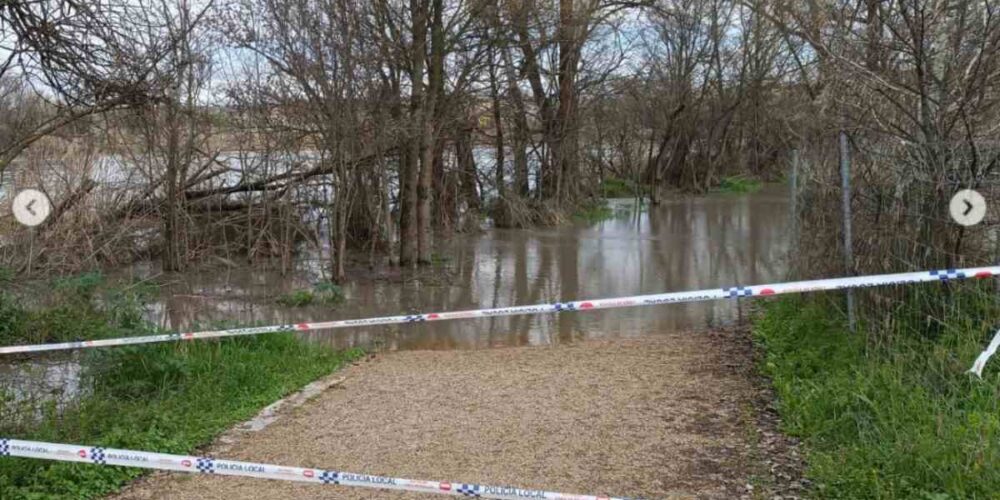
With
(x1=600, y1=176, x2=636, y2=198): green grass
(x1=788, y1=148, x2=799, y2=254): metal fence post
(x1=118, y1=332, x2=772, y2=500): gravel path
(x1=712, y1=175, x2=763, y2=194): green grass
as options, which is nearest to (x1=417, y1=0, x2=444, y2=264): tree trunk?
(x1=788, y1=148, x2=799, y2=254): metal fence post

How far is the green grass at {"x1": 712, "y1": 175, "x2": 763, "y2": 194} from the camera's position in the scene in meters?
37.9

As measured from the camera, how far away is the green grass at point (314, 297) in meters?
12.5

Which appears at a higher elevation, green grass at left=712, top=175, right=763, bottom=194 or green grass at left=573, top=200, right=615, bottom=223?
green grass at left=712, top=175, right=763, bottom=194

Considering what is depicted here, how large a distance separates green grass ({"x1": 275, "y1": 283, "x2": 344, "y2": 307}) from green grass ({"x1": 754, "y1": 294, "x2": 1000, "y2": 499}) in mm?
7205

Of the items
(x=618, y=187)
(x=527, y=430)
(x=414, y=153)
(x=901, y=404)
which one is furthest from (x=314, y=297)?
(x=618, y=187)

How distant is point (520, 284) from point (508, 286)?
0.26 metres

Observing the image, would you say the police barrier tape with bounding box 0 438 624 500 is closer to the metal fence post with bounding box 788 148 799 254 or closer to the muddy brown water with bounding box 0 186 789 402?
the muddy brown water with bounding box 0 186 789 402

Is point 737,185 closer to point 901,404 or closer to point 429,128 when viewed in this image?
point 429,128

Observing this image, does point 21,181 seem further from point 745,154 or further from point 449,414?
point 745,154

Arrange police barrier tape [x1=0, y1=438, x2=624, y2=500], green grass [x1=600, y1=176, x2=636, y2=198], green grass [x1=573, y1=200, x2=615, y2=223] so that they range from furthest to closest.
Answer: green grass [x1=600, y1=176, x2=636, y2=198] < green grass [x1=573, y1=200, x2=615, y2=223] < police barrier tape [x1=0, y1=438, x2=624, y2=500]

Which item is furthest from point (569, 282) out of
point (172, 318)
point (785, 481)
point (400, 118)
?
point (785, 481)

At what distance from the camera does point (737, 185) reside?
128 ft

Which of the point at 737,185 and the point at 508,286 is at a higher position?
the point at 737,185

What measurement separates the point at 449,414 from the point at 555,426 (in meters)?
0.87
